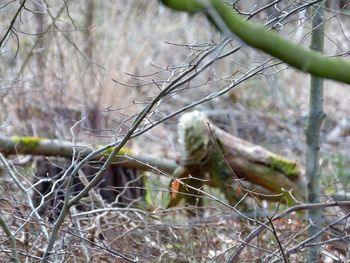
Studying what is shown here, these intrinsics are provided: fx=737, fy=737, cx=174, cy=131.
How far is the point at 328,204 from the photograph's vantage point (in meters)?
4.00

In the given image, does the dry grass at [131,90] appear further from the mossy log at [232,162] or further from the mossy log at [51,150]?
the mossy log at [232,162]

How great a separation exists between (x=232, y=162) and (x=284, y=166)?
18.9 inches

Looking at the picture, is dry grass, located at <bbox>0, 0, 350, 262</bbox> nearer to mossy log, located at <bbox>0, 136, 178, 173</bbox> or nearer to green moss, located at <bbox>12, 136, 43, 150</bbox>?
mossy log, located at <bbox>0, 136, 178, 173</bbox>

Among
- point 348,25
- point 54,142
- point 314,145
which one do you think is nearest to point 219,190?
point 54,142

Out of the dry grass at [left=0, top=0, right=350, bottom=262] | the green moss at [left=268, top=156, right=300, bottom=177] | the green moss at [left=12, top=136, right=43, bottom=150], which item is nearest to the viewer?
the green moss at [left=268, top=156, right=300, bottom=177]

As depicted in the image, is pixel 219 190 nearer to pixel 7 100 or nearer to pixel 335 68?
pixel 7 100

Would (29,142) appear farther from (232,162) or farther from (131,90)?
(131,90)

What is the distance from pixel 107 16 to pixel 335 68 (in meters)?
9.61

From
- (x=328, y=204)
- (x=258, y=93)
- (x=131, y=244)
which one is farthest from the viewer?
(x=258, y=93)

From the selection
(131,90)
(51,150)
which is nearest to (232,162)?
(51,150)

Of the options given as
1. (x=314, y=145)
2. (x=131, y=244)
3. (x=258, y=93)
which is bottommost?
(x=131, y=244)

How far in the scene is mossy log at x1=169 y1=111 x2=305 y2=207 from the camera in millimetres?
6770

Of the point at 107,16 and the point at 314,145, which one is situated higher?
the point at 107,16

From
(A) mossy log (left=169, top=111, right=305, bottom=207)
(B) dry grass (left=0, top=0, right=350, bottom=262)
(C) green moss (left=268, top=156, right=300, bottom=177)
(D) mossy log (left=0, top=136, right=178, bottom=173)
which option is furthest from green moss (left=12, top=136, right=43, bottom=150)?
(C) green moss (left=268, top=156, right=300, bottom=177)
